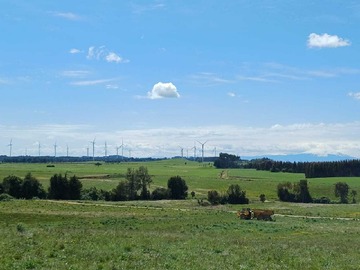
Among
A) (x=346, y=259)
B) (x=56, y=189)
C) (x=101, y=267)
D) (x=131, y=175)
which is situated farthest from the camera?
(x=131, y=175)

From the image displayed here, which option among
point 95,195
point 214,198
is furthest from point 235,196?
point 95,195

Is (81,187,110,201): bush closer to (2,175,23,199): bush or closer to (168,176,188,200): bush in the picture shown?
(2,175,23,199): bush

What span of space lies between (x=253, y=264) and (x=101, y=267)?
5.94 m

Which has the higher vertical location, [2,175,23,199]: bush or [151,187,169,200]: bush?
[2,175,23,199]: bush

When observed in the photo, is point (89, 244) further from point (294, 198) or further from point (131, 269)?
point (294, 198)

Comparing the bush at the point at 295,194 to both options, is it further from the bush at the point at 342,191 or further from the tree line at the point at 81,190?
the tree line at the point at 81,190

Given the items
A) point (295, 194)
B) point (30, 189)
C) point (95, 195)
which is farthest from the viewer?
point (295, 194)

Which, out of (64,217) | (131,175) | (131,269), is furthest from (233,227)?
(131,175)

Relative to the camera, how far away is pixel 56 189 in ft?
386

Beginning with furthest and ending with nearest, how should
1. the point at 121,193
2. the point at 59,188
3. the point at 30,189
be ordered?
the point at 121,193 < the point at 59,188 < the point at 30,189

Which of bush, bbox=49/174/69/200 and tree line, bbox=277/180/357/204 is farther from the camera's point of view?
tree line, bbox=277/180/357/204

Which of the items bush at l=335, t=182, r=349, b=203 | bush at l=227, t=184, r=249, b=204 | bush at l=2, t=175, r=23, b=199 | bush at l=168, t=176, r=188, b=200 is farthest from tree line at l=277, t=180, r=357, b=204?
bush at l=2, t=175, r=23, b=199

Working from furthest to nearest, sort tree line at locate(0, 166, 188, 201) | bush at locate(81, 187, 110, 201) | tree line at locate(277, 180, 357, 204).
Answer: tree line at locate(277, 180, 357, 204) → bush at locate(81, 187, 110, 201) → tree line at locate(0, 166, 188, 201)

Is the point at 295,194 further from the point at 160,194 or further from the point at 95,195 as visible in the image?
the point at 95,195
